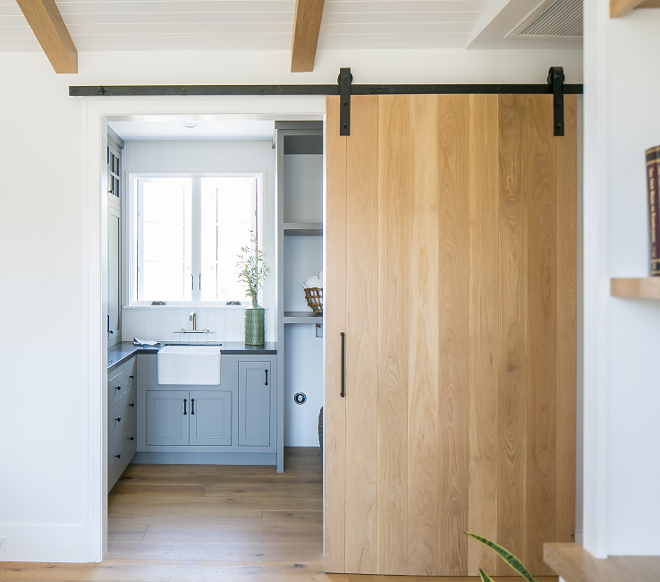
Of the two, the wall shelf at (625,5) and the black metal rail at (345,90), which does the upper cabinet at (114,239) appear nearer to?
the black metal rail at (345,90)

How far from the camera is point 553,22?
202cm

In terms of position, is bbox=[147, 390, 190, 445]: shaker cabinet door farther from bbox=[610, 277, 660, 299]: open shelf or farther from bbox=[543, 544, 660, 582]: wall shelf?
bbox=[610, 277, 660, 299]: open shelf

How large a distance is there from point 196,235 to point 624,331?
3.56 m

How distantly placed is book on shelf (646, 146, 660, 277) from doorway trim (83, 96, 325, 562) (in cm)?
154

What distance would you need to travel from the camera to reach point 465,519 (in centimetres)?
212

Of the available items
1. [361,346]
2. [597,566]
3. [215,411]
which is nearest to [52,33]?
[361,346]

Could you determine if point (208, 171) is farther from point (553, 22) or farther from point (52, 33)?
point (553, 22)

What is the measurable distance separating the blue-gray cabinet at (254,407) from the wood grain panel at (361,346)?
143cm

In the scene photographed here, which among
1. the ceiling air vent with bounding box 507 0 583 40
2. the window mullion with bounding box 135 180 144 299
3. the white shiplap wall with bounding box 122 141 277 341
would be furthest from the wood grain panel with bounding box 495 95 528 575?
the window mullion with bounding box 135 180 144 299

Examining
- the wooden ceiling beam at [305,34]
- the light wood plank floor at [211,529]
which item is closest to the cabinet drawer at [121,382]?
the light wood plank floor at [211,529]

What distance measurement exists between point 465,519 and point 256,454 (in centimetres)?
186

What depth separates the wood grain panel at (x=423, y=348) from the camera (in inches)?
83.4

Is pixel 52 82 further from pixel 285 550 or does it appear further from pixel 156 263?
pixel 285 550

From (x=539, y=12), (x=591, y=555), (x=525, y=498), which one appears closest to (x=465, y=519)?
(x=525, y=498)
